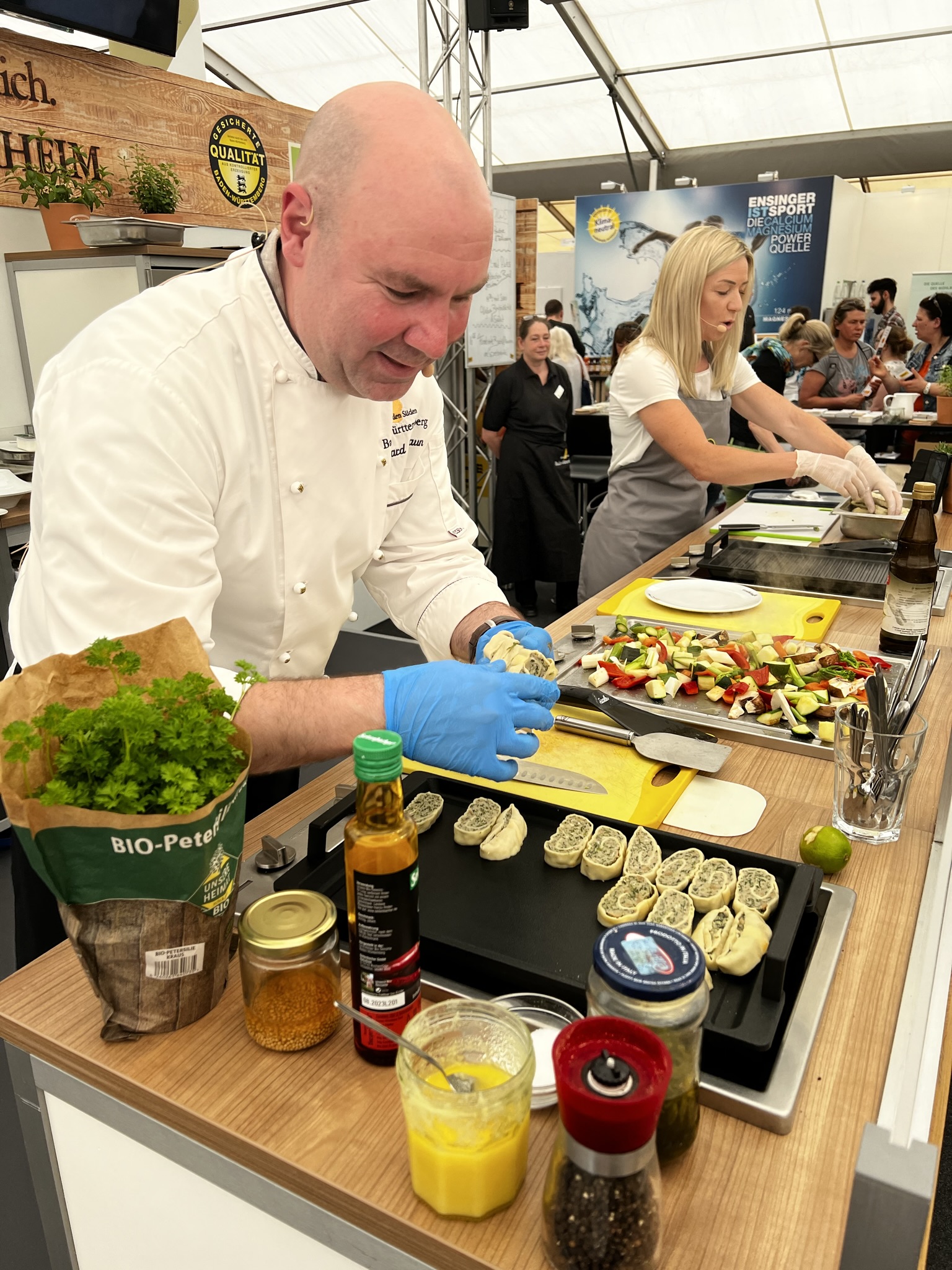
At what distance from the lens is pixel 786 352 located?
20.9ft

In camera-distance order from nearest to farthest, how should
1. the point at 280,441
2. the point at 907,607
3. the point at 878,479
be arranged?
the point at 280,441
the point at 907,607
the point at 878,479

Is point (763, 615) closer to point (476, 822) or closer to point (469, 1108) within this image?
point (476, 822)

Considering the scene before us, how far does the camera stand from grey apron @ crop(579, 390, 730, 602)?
2.98 metres

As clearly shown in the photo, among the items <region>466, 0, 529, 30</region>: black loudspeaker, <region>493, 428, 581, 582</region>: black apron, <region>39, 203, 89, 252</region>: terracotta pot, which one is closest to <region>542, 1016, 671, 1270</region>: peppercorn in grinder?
<region>39, 203, 89, 252</region>: terracotta pot

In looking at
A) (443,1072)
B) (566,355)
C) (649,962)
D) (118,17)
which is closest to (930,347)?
(566,355)

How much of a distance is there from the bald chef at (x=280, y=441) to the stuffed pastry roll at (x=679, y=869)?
0.24 metres

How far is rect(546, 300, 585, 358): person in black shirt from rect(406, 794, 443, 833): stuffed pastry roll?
200 inches

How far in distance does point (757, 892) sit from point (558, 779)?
→ 0.38 meters

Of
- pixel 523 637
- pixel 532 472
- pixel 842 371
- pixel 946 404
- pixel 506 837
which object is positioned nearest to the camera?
pixel 506 837

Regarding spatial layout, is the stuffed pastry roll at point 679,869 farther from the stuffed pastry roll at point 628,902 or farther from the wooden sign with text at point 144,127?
the wooden sign with text at point 144,127

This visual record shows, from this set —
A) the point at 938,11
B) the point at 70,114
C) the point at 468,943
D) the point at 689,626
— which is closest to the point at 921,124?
the point at 938,11

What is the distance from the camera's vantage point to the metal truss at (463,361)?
5.07 m

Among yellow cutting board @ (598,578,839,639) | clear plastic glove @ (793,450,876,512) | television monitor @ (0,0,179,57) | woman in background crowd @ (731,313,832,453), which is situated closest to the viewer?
yellow cutting board @ (598,578,839,639)

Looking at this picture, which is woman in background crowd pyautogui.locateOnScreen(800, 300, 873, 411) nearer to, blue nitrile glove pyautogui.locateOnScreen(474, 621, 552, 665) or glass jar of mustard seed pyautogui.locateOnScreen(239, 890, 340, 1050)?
blue nitrile glove pyautogui.locateOnScreen(474, 621, 552, 665)
